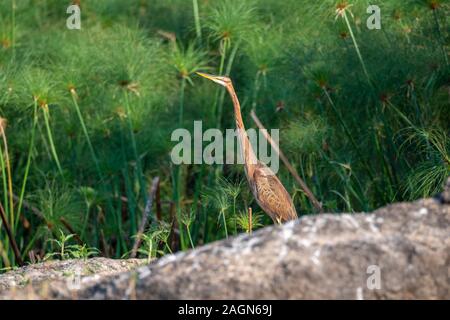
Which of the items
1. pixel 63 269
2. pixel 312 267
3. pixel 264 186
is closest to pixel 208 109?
pixel 264 186

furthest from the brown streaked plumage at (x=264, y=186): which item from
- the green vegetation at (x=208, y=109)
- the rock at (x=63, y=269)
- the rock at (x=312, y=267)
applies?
the rock at (x=312, y=267)

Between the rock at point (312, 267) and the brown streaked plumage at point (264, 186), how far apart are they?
288 centimetres

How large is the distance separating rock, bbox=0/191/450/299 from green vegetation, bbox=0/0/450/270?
2879 mm

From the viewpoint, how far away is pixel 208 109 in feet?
34.2

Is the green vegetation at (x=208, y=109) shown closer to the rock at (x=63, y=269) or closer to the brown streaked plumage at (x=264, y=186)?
the brown streaked plumage at (x=264, y=186)

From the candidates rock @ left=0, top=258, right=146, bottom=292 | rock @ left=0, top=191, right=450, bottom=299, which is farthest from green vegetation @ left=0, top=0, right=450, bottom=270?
rock @ left=0, top=191, right=450, bottom=299

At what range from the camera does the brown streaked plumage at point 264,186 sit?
784 cm

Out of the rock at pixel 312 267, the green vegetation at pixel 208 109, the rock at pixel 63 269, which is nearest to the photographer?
the rock at pixel 312 267

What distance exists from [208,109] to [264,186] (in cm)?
262

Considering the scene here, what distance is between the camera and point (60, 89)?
9328mm

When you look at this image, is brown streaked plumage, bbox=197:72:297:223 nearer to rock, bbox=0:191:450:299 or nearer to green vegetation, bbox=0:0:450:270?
green vegetation, bbox=0:0:450:270

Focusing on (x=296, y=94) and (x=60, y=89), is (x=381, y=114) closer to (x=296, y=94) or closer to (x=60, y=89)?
(x=296, y=94)

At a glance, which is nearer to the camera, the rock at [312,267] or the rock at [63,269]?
the rock at [312,267]
